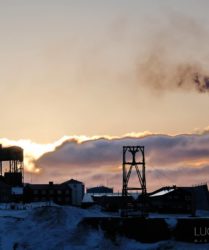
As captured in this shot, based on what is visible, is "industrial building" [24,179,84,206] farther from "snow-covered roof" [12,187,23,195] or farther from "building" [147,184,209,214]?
"building" [147,184,209,214]

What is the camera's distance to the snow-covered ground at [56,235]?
5941 centimetres

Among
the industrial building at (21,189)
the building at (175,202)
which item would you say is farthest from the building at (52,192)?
the building at (175,202)

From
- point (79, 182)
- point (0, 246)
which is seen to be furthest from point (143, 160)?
point (79, 182)

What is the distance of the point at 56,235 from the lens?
6119cm

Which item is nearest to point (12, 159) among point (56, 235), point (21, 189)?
point (21, 189)

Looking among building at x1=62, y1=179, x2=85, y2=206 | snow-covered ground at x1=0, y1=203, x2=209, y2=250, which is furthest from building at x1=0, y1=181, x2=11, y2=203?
snow-covered ground at x1=0, y1=203, x2=209, y2=250

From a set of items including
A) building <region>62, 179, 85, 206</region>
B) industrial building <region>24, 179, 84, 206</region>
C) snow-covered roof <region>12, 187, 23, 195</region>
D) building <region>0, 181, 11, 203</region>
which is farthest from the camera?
building <region>62, 179, 85, 206</region>

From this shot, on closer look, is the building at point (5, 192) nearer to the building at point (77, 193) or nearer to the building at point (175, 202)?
the building at point (77, 193)

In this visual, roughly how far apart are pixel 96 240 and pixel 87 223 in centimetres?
322

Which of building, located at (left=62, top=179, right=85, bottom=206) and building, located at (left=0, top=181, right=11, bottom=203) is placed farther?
building, located at (left=62, top=179, right=85, bottom=206)

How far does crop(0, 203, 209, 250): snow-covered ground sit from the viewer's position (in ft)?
195

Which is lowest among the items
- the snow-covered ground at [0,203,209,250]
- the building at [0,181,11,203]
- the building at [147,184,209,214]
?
the snow-covered ground at [0,203,209,250]

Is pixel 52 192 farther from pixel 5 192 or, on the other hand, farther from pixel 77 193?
pixel 5 192

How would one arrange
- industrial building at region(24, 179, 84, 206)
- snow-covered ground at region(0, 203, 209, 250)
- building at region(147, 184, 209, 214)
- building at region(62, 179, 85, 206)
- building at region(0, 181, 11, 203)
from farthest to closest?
building at region(62, 179, 85, 206), industrial building at region(24, 179, 84, 206), building at region(0, 181, 11, 203), building at region(147, 184, 209, 214), snow-covered ground at region(0, 203, 209, 250)
